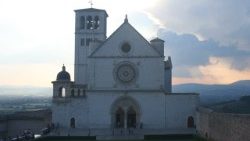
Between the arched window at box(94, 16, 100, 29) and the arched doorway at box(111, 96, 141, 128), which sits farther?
the arched window at box(94, 16, 100, 29)

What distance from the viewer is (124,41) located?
5319cm

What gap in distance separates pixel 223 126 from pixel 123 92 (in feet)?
65.7

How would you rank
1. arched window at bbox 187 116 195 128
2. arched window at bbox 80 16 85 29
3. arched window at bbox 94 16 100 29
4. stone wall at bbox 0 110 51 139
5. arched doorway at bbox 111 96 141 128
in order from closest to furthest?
1. arched window at bbox 187 116 195 128
2. arched doorway at bbox 111 96 141 128
3. stone wall at bbox 0 110 51 139
4. arched window at bbox 94 16 100 29
5. arched window at bbox 80 16 85 29

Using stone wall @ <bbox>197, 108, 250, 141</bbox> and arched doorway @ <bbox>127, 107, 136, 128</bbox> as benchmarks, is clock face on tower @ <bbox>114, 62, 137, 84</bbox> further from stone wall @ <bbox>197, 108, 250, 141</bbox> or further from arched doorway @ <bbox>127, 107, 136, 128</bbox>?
stone wall @ <bbox>197, 108, 250, 141</bbox>

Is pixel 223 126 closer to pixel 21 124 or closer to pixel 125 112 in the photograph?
pixel 125 112

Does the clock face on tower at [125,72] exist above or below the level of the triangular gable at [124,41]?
below

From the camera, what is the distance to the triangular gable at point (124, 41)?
173 ft

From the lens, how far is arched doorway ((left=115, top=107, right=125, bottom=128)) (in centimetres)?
5331

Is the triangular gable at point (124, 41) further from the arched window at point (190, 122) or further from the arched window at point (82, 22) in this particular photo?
the arched window at point (82, 22)

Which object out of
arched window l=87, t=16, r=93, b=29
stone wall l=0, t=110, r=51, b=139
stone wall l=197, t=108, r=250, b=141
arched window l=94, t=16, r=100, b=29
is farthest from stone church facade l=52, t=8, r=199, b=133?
arched window l=87, t=16, r=93, b=29

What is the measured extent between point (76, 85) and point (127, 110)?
633 cm

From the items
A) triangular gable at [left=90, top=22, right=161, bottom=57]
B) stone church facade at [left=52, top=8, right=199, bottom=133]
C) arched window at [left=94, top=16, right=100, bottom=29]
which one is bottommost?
stone church facade at [left=52, top=8, right=199, bottom=133]

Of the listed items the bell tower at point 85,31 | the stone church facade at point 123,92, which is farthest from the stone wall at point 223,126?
the bell tower at point 85,31

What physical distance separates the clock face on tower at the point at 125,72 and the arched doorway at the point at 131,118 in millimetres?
2774
